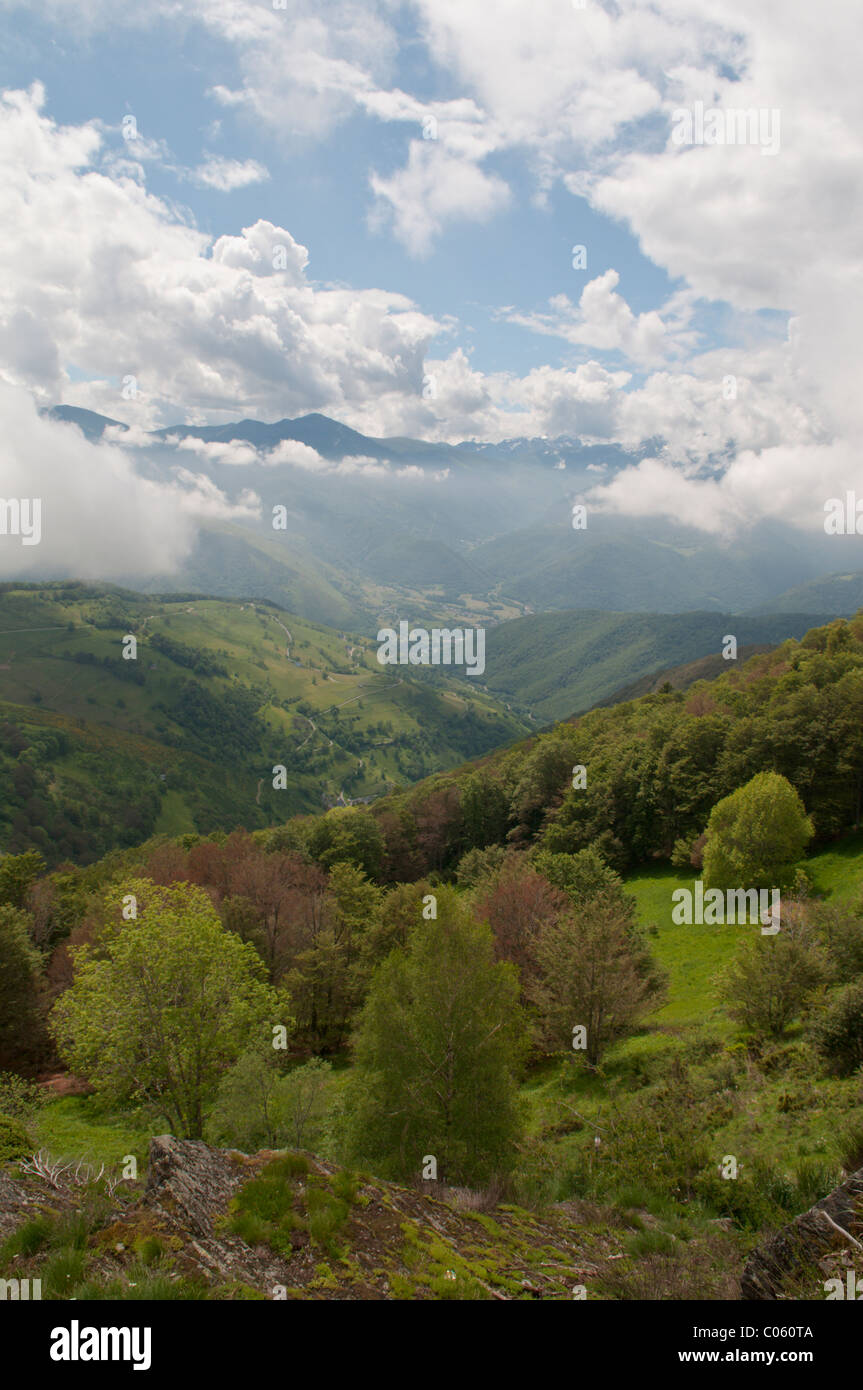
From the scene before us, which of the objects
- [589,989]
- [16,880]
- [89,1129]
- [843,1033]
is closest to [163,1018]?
[89,1129]

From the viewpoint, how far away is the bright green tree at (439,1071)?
2011 centimetres

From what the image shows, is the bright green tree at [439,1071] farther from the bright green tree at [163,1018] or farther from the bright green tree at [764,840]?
the bright green tree at [764,840]

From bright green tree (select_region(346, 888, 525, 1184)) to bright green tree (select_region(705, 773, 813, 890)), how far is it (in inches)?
1188

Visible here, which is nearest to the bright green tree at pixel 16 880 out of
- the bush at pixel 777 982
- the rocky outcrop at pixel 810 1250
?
the bush at pixel 777 982

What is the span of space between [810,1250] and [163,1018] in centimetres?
2151

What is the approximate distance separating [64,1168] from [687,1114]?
713 inches

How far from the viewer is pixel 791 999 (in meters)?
23.8

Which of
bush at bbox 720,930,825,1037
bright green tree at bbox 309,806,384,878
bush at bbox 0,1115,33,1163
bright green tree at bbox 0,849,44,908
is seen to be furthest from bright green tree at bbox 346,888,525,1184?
bright green tree at bbox 309,806,384,878

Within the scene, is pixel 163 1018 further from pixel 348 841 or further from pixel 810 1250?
pixel 348 841

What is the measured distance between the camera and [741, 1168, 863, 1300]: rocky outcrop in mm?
9680

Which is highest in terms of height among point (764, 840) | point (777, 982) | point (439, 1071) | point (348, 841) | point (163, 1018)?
point (764, 840)

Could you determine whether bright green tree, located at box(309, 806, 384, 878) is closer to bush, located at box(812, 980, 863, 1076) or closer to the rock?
bush, located at box(812, 980, 863, 1076)

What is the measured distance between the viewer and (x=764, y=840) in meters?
45.5

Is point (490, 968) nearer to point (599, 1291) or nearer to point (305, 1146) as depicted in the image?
point (305, 1146)
